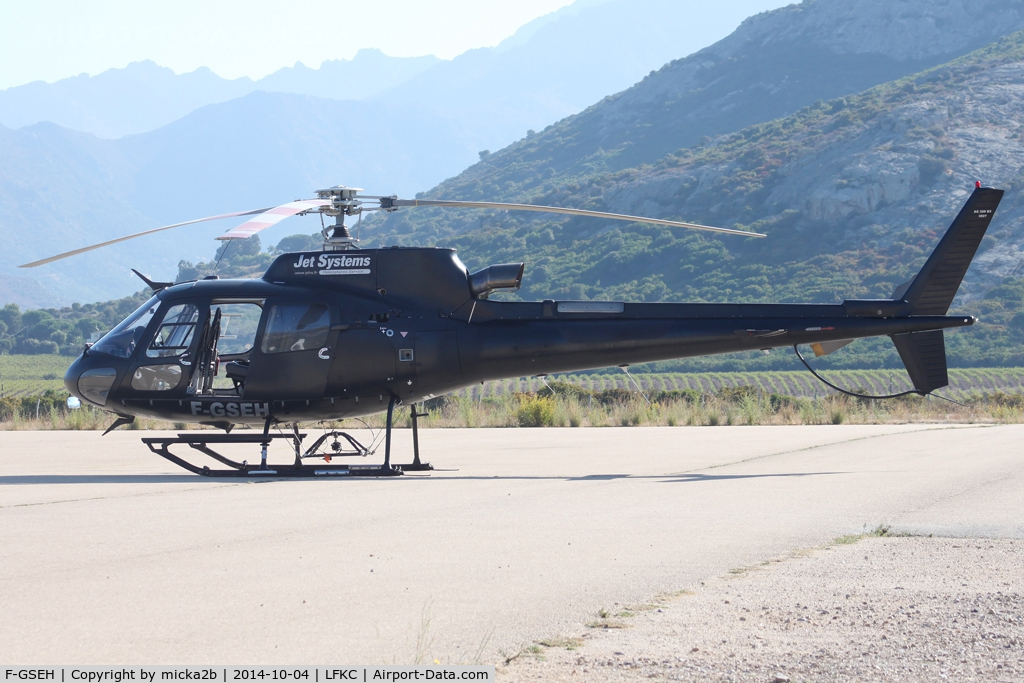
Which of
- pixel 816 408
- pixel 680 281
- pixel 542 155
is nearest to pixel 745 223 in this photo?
pixel 680 281

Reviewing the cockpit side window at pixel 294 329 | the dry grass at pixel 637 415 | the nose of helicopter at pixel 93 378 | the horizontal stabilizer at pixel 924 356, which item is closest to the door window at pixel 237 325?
the cockpit side window at pixel 294 329

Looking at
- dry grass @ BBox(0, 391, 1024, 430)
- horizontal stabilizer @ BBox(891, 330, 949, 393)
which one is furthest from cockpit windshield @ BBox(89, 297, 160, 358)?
dry grass @ BBox(0, 391, 1024, 430)

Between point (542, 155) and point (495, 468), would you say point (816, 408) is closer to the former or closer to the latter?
point (495, 468)

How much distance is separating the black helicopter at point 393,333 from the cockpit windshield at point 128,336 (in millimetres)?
27

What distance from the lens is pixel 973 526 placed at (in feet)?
25.5

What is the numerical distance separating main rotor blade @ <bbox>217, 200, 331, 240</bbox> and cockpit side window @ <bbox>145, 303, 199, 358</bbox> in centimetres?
168

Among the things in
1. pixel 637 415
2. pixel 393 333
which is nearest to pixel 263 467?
pixel 393 333

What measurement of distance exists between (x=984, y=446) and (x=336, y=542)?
11.8 m

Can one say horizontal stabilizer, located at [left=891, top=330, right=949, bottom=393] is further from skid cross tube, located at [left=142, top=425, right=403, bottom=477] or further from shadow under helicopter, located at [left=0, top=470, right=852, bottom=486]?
skid cross tube, located at [left=142, top=425, right=403, bottom=477]

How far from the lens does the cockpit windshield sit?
12.8 m

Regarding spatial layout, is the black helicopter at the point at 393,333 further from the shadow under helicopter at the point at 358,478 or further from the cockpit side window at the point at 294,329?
the shadow under helicopter at the point at 358,478

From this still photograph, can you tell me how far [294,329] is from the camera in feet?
41.6

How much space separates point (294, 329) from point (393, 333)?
4.15ft

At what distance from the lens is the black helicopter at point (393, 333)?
12.7m
